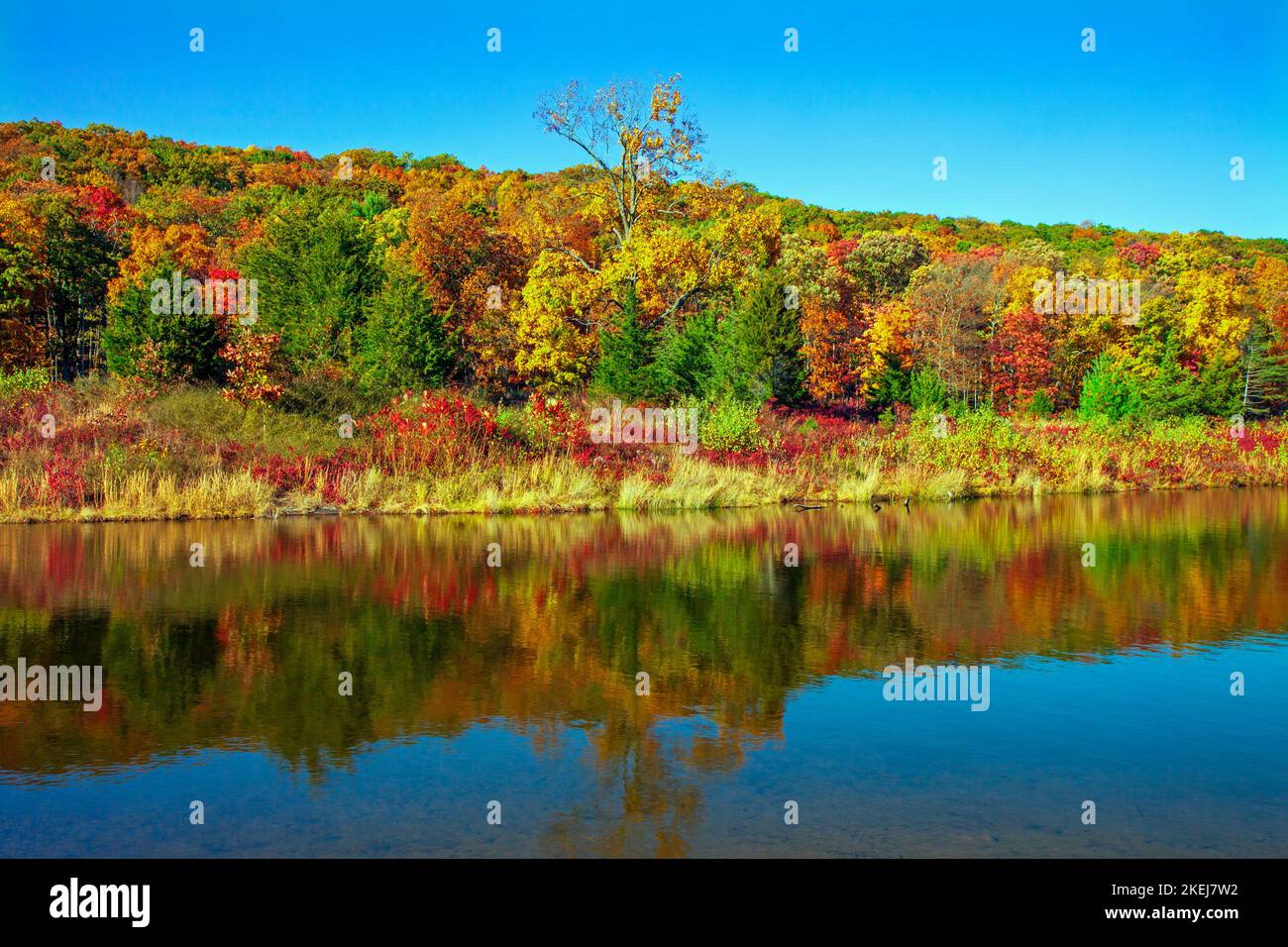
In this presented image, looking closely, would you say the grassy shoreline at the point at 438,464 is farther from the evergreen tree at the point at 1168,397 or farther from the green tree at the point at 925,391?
the green tree at the point at 925,391

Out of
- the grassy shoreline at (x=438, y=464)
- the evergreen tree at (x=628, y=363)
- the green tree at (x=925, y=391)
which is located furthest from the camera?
the green tree at (x=925, y=391)

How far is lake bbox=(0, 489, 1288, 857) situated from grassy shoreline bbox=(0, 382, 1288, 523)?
19.7 feet

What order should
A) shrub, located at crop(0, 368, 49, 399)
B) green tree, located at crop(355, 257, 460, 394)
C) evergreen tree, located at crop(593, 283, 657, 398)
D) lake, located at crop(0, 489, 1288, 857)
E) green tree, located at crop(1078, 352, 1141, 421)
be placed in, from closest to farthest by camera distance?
lake, located at crop(0, 489, 1288, 857), shrub, located at crop(0, 368, 49, 399), green tree, located at crop(355, 257, 460, 394), evergreen tree, located at crop(593, 283, 657, 398), green tree, located at crop(1078, 352, 1141, 421)

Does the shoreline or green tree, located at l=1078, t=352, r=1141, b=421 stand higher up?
green tree, located at l=1078, t=352, r=1141, b=421

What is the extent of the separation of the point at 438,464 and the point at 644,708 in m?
16.7

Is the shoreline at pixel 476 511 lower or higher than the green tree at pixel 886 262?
lower

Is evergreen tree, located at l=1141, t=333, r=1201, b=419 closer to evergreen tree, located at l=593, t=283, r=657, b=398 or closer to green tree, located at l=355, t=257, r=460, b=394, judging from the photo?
evergreen tree, located at l=593, t=283, r=657, b=398

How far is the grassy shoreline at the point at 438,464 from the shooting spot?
21.0 meters

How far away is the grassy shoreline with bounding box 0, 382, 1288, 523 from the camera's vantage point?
69.0ft

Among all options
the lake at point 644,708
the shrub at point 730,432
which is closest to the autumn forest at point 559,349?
the shrub at point 730,432

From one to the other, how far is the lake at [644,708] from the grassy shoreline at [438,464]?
6016mm

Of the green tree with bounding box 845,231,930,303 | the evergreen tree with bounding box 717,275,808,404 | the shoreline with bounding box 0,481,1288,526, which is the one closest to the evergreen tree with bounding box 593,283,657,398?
the evergreen tree with bounding box 717,275,808,404
